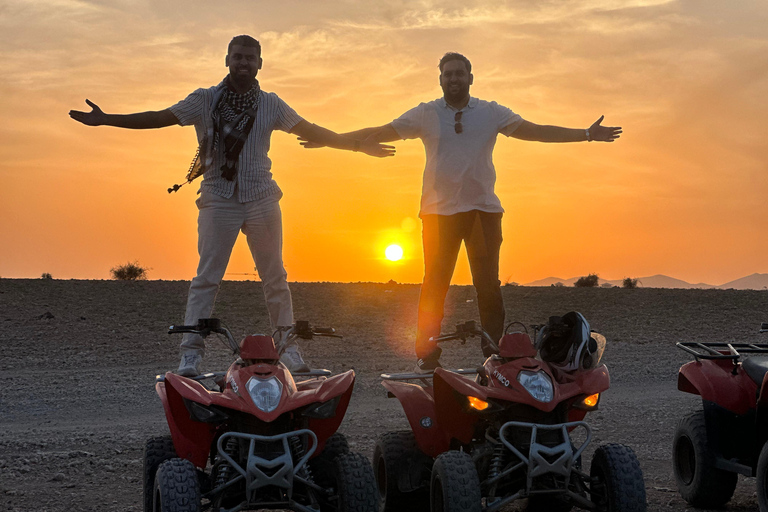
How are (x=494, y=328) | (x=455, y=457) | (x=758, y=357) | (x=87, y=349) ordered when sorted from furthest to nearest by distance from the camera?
(x=87, y=349) → (x=494, y=328) → (x=758, y=357) → (x=455, y=457)

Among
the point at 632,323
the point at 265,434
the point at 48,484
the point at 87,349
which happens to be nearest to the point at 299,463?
the point at 265,434

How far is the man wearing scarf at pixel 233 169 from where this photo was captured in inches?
272

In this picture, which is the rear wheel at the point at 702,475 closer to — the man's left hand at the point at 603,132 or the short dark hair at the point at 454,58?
the man's left hand at the point at 603,132

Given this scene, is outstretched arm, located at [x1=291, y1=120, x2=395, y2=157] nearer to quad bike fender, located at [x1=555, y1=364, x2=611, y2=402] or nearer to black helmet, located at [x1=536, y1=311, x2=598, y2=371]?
black helmet, located at [x1=536, y1=311, x2=598, y2=371]

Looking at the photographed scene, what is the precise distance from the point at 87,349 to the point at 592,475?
15.2 m

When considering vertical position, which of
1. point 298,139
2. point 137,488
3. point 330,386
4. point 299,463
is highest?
point 298,139

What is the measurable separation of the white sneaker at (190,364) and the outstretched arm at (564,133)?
9.96 ft

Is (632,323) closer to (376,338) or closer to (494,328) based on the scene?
(376,338)

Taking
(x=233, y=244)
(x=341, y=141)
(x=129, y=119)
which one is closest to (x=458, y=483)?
(x=233, y=244)

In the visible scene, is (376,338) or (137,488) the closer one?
(137,488)

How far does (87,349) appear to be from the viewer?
1872cm

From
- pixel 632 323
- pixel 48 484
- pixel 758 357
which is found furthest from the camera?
pixel 632 323

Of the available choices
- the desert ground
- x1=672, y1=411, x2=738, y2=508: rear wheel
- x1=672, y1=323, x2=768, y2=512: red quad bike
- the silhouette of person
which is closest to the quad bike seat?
x1=672, y1=323, x2=768, y2=512: red quad bike

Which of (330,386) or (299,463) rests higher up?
(330,386)
